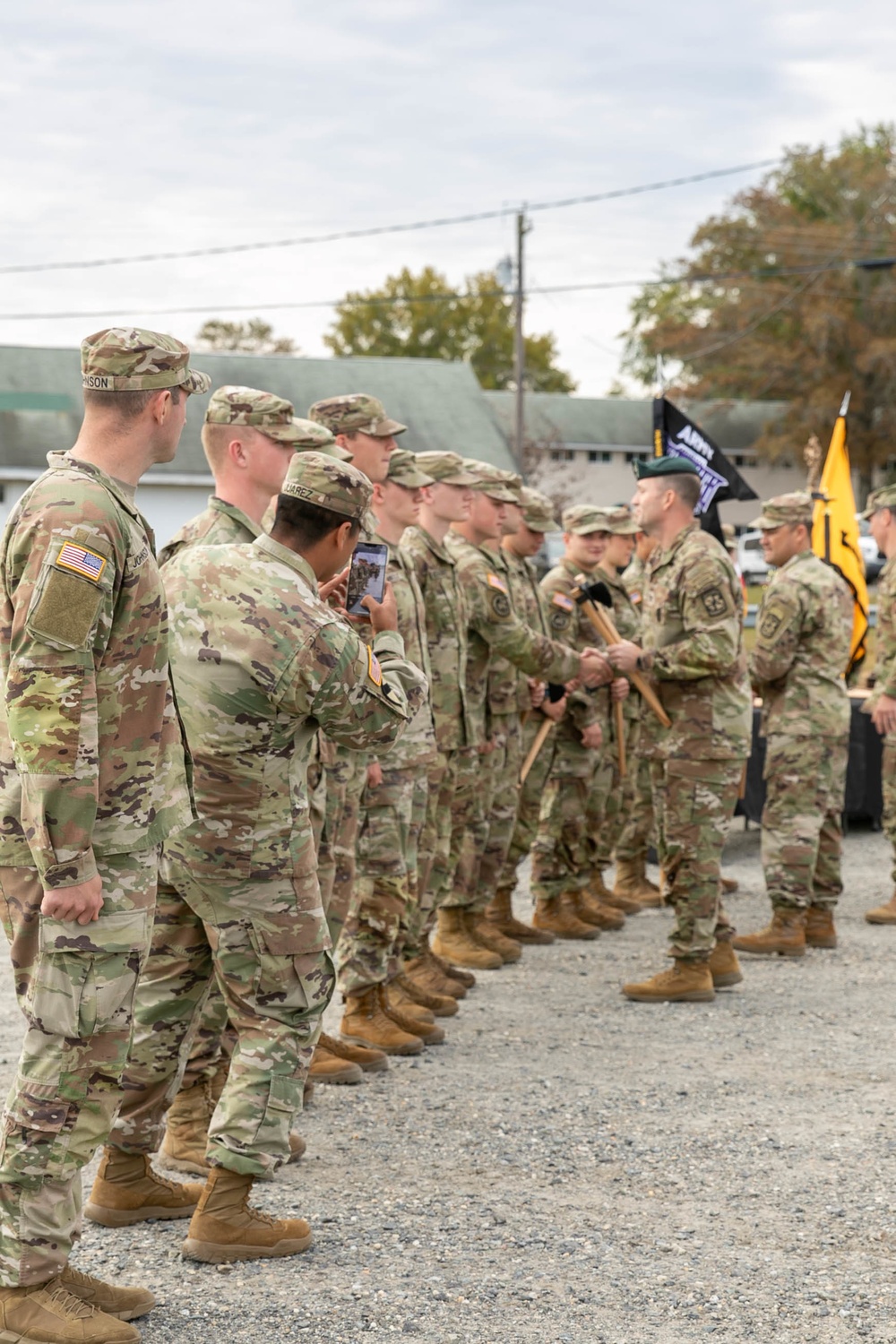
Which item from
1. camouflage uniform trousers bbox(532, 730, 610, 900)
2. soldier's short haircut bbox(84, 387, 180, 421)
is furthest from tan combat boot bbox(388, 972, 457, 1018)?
soldier's short haircut bbox(84, 387, 180, 421)

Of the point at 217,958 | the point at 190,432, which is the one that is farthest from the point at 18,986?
the point at 190,432

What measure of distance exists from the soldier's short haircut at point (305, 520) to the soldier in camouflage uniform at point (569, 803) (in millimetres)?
4591

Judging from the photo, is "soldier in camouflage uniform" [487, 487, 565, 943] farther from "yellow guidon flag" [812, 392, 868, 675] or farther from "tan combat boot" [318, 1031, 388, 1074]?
"yellow guidon flag" [812, 392, 868, 675]

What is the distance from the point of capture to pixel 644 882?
9.82 meters

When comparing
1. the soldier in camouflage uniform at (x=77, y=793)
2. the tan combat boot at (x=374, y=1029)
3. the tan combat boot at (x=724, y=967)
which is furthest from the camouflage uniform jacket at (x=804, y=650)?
the soldier in camouflage uniform at (x=77, y=793)

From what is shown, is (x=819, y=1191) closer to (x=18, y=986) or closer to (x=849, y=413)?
(x=18, y=986)

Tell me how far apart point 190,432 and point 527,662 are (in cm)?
3078

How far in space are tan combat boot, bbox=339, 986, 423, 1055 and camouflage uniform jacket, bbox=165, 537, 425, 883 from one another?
7.18 feet

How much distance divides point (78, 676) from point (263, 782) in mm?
873

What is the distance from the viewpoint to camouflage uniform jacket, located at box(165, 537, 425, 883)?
13.0 ft

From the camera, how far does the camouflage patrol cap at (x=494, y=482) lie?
748 cm

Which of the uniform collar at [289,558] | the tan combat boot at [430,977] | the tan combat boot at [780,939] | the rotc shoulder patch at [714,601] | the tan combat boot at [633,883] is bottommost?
the tan combat boot at [633,883]

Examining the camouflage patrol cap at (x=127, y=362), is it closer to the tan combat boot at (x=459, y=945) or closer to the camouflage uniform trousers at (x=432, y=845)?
the camouflage uniform trousers at (x=432, y=845)

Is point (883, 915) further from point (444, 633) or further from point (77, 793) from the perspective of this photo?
point (77, 793)
